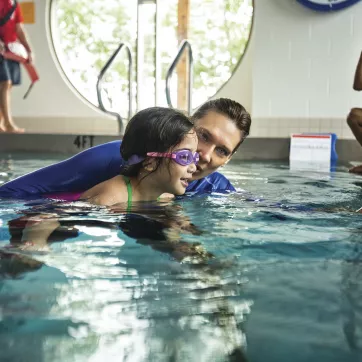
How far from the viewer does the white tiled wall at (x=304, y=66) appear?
7534 millimetres

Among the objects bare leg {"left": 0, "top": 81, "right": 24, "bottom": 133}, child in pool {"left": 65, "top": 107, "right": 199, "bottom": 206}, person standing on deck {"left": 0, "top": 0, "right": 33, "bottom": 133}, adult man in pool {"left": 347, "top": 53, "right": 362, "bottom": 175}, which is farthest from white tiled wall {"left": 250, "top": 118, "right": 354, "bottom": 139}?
child in pool {"left": 65, "top": 107, "right": 199, "bottom": 206}

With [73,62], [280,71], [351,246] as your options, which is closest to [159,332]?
[351,246]

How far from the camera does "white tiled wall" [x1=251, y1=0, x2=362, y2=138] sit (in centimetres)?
753

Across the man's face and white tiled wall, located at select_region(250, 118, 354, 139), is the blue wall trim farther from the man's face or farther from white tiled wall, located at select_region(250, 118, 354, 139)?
the man's face

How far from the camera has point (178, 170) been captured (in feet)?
→ 8.19

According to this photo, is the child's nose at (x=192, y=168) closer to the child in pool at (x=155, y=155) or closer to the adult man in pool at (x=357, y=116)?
the child in pool at (x=155, y=155)

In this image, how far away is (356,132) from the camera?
16.8ft

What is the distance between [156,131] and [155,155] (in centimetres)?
11

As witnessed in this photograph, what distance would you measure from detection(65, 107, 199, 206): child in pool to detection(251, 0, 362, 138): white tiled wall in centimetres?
552

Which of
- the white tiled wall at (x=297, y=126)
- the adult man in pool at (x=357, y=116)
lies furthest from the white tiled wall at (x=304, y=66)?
the adult man in pool at (x=357, y=116)

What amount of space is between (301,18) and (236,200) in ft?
17.7

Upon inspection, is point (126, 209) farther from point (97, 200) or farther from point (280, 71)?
point (280, 71)

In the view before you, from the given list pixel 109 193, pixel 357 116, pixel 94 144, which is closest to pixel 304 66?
pixel 357 116

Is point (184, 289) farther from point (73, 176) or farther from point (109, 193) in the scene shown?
point (73, 176)
